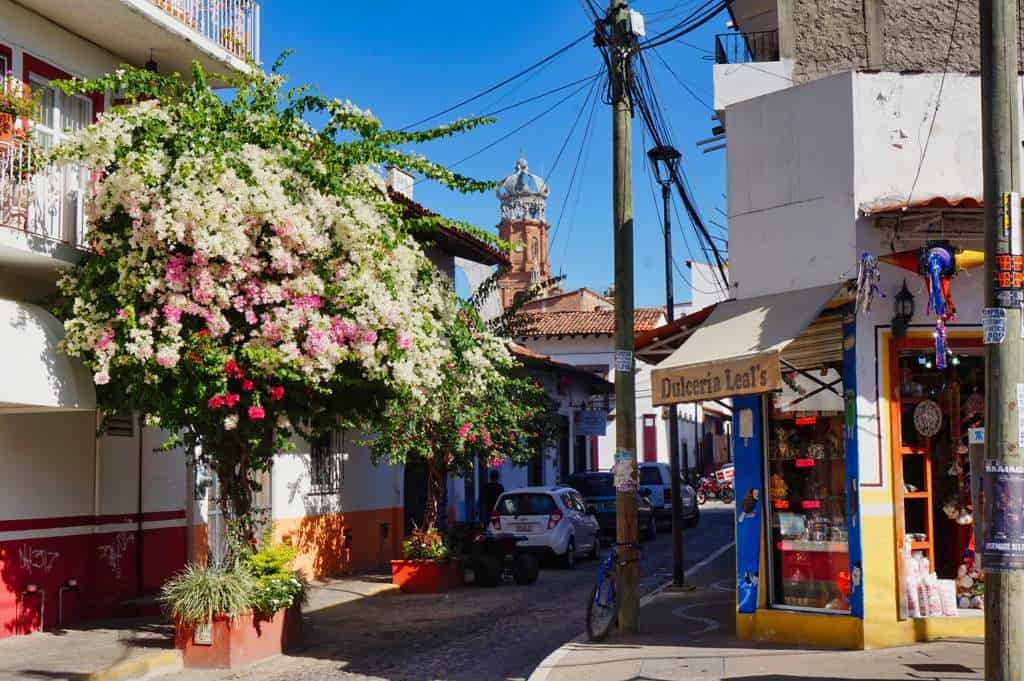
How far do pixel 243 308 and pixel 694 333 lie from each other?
4.86 metres

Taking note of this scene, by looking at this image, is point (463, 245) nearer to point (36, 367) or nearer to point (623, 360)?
point (623, 360)

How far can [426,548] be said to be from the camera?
18922 mm

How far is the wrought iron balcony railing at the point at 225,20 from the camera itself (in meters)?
16.3

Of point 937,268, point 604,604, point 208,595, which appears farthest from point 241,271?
point 937,268

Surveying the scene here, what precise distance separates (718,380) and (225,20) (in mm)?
10131

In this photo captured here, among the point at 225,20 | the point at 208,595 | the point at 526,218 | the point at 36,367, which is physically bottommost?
the point at 208,595

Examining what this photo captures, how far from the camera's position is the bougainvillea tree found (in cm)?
1150

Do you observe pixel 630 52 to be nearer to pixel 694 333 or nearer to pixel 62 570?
pixel 694 333

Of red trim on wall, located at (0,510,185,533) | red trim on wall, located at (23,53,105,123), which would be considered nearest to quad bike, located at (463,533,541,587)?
red trim on wall, located at (0,510,185,533)

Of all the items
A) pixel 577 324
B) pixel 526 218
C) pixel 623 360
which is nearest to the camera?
pixel 623 360

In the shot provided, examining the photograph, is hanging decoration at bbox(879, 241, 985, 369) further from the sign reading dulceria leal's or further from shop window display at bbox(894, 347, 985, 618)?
the sign reading dulceria leal's

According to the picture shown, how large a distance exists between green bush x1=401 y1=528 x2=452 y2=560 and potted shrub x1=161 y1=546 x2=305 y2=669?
20.2 ft

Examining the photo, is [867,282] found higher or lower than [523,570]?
higher

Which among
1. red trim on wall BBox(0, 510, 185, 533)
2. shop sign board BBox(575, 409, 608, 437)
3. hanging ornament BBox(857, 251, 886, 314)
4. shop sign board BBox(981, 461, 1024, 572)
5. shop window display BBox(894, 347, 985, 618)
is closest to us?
shop sign board BBox(981, 461, 1024, 572)
